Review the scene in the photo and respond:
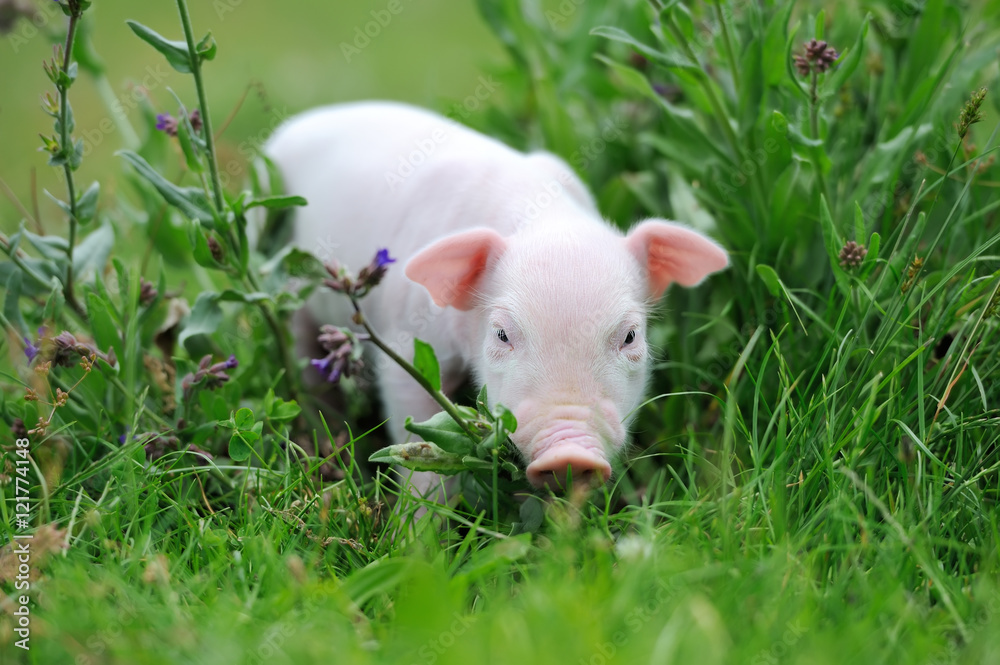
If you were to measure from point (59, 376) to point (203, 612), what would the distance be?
41.0 inches

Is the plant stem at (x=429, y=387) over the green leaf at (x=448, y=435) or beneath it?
over

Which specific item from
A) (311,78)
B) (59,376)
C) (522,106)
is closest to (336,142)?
(522,106)

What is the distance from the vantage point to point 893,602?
163 centimetres

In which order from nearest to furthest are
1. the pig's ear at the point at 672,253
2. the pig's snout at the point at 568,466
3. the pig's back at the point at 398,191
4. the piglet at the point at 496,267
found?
the pig's snout at the point at 568,466 < the piglet at the point at 496,267 < the pig's ear at the point at 672,253 < the pig's back at the point at 398,191

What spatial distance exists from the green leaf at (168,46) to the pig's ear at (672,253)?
52.0 inches

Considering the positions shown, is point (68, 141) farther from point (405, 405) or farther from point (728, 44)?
point (728, 44)

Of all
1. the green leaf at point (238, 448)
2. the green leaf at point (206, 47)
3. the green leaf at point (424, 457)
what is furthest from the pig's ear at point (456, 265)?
the green leaf at point (206, 47)

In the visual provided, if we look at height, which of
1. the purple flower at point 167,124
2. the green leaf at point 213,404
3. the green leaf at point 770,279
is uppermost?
the purple flower at point 167,124

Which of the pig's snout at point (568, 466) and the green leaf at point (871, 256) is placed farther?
the green leaf at point (871, 256)

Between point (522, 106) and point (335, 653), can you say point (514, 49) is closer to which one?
point (522, 106)

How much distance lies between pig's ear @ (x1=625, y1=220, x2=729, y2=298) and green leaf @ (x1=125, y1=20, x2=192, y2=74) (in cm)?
132

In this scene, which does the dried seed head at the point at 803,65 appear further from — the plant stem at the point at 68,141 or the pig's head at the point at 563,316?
the plant stem at the point at 68,141

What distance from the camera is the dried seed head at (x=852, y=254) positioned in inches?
89.1

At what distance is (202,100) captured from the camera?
7.26 feet
